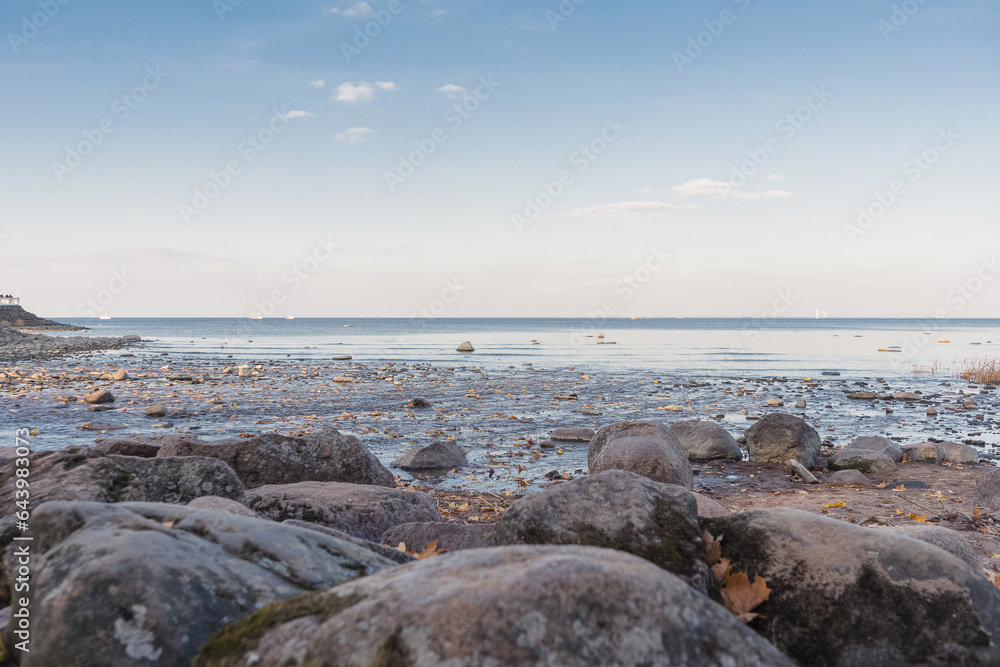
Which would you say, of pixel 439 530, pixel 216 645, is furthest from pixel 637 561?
pixel 439 530

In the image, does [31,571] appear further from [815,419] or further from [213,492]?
[815,419]

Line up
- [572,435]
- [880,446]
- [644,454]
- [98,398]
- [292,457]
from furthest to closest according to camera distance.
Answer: [98,398] < [572,435] < [880,446] < [644,454] < [292,457]

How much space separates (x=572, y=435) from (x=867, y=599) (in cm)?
1236

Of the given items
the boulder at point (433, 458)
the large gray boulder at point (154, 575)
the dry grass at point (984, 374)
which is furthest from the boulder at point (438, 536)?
the dry grass at point (984, 374)

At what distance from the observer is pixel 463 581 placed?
2.31m

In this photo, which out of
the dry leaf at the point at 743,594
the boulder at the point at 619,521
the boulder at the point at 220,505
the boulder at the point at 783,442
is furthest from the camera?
the boulder at the point at 783,442

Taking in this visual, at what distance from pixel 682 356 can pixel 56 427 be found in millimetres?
43636

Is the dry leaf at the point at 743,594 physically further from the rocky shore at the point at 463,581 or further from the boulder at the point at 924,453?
the boulder at the point at 924,453

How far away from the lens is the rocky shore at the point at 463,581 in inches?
83.7

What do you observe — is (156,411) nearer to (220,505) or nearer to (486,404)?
(486,404)

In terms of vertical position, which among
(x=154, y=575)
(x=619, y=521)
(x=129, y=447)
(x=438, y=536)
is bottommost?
(x=438, y=536)

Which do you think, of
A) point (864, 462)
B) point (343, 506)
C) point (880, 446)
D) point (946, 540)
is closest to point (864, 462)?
point (864, 462)

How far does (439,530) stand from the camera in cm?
618

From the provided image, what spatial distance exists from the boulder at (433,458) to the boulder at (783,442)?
6.68m
